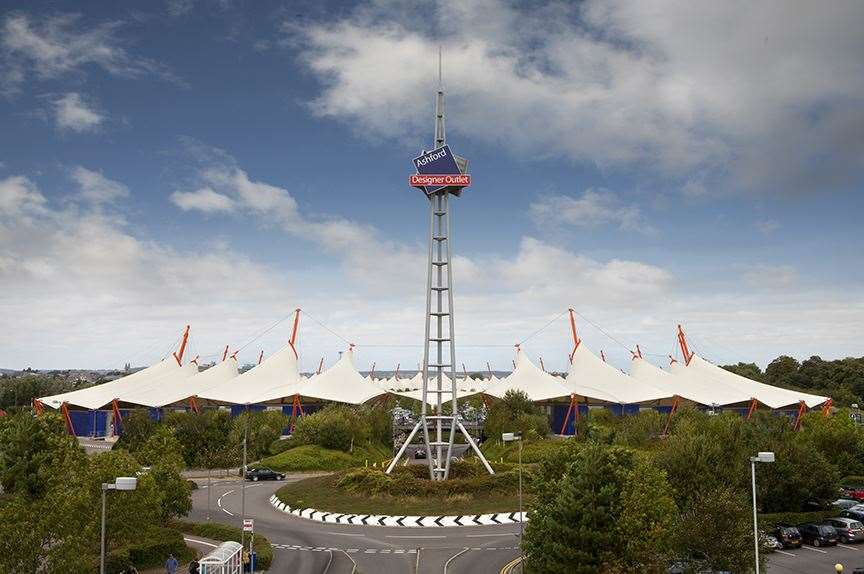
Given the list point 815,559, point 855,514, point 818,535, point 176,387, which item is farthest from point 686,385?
point 176,387

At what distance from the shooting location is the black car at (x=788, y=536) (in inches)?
1329

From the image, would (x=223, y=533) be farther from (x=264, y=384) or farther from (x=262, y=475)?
(x=264, y=384)

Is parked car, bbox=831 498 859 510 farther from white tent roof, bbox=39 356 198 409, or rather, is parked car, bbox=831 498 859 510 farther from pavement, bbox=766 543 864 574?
white tent roof, bbox=39 356 198 409

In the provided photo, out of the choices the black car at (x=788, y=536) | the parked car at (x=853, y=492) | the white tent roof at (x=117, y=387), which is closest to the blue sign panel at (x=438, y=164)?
the black car at (x=788, y=536)

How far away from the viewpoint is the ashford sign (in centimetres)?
4412

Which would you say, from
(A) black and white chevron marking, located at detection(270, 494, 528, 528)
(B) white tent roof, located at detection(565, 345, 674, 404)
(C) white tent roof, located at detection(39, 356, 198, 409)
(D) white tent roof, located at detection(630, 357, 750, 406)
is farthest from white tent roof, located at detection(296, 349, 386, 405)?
(A) black and white chevron marking, located at detection(270, 494, 528, 528)

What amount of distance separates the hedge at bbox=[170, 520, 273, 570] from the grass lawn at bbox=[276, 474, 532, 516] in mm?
6402

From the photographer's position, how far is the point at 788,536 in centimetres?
3381

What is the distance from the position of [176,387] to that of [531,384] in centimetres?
4548

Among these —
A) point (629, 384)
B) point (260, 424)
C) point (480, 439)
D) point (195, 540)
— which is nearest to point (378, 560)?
point (195, 540)

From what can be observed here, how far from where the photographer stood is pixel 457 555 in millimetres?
31672

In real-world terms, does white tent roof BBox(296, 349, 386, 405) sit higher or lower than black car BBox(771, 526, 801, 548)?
higher

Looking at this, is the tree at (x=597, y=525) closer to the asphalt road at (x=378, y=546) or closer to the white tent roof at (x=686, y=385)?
the asphalt road at (x=378, y=546)

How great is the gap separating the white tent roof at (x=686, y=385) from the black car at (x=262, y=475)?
157 ft
